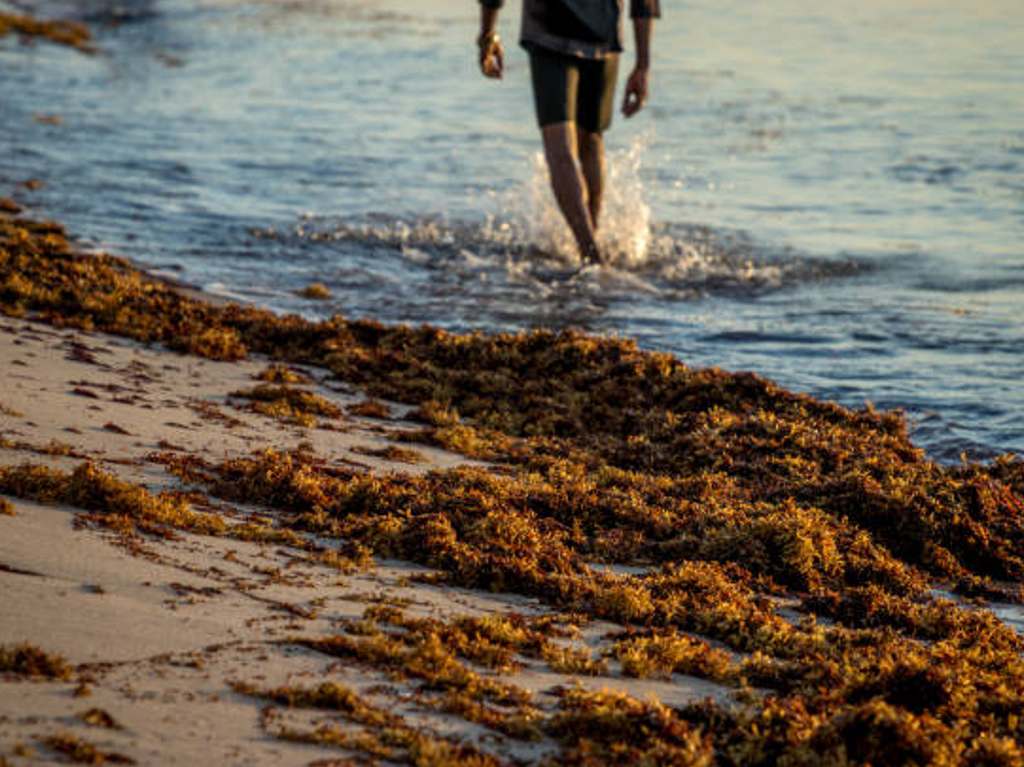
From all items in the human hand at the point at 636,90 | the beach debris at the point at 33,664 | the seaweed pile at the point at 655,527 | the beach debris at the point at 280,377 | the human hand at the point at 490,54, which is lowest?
the seaweed pile at the point at 655,527

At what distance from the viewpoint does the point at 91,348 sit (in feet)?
18.9

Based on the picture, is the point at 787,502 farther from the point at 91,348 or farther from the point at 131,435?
the point at 91,348

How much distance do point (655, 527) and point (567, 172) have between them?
161 inches

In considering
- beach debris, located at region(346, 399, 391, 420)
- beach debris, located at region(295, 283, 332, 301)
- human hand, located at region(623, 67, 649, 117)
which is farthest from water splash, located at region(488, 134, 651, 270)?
beach debris, located at region(346, 399, 391, 420)

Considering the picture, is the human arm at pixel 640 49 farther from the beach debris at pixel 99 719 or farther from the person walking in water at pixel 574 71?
the beach debris at pixel 99 719

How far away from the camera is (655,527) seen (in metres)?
4.46

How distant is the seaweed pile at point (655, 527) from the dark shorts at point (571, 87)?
1900 mm

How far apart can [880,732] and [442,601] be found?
1.22 meters

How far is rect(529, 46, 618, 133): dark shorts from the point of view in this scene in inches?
312

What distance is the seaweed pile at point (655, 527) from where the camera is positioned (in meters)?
3.05

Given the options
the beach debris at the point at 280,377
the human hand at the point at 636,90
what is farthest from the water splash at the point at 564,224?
the beach debris at the point at 280,377

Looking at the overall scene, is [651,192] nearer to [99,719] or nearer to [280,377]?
[280,377]

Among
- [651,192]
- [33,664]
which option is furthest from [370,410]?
[651,192]

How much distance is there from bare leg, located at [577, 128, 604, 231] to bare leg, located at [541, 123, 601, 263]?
9cm
